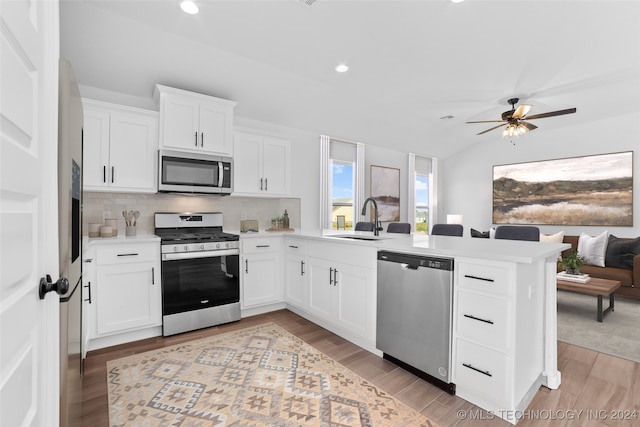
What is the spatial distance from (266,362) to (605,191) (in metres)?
6.27

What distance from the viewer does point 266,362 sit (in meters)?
2.46

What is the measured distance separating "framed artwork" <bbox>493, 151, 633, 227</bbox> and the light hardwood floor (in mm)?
3819

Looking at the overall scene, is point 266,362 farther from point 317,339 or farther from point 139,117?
point 139,117

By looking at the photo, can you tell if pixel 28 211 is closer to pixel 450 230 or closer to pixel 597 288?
pixel 450 230

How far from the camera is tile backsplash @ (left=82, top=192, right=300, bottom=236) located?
125 inches

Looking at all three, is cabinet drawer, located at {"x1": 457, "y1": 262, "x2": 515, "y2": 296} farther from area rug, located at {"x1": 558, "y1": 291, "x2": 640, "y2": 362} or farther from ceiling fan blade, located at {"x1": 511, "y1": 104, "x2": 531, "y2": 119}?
ceiling fan blade, located at {"x1": 511, "y1": 104, "x2": 531, "y2": 119}

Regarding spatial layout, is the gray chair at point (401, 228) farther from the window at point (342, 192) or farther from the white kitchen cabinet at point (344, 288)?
the white kitchen cabinet at point (344, 288)

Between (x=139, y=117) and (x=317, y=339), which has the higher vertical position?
(x=139, y=117)

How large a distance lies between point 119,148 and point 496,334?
352cm

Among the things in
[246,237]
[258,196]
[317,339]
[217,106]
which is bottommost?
[317,339]

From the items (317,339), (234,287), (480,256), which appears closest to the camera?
(480,256)

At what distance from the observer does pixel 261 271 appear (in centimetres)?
360

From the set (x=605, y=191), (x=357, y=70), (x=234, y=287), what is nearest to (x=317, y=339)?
(x=234, y=287)

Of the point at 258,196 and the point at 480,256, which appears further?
the point at 258,196
